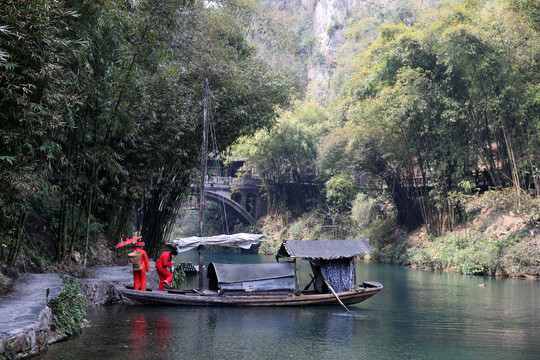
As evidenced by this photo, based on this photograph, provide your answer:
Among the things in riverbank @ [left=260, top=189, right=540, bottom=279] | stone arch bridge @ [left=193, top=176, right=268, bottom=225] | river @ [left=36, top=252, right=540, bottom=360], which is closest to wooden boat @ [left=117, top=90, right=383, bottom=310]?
river @ [left=36, top=252, right=540, bottom=360]

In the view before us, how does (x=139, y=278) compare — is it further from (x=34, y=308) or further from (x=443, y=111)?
(x=443, y=111)

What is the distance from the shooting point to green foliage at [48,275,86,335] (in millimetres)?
8445

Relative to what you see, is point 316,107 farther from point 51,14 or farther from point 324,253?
point 51,14

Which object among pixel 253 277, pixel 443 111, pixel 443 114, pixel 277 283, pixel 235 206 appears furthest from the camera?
pixel 235 206

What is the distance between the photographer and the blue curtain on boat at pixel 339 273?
13406 millimetres

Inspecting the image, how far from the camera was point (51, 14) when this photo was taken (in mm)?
7773

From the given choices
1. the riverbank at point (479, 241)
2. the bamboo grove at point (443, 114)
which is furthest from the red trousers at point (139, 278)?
the riverbank at point (479, 241)

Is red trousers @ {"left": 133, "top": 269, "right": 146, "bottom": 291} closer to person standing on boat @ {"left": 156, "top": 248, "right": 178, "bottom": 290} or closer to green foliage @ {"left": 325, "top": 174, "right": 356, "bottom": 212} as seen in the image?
person standing on boat @ {"left": 156, "top": 248, "right": 178, "bottom": 290}

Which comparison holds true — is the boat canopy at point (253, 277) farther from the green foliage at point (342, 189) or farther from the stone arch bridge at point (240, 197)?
the stone arch bridge at point (240, 197)

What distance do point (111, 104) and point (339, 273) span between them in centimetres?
723

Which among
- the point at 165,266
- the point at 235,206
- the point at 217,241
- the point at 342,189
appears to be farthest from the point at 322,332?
the point at 235,206

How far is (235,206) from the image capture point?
1727 inches

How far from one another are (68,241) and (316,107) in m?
32.0

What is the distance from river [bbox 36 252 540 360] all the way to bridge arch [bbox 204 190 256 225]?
27072 millimetres
